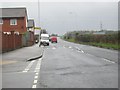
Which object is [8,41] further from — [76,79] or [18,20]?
[18,20]

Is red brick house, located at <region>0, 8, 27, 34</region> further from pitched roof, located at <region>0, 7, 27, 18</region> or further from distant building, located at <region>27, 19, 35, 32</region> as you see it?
distant building, located at <region>27, 19, 35, 32</region>

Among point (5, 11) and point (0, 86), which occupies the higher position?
point (5, 11)

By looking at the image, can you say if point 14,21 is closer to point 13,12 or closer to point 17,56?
point 13,12

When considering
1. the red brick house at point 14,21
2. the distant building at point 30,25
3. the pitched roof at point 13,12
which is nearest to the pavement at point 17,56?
the red brick house at point 14,21

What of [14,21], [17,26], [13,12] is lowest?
[17,26]

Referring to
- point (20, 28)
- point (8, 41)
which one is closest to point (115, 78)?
point (8, 41)

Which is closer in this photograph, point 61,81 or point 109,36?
point 61,81

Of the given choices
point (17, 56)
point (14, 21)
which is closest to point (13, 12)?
point (14, 21)

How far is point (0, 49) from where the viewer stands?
2966 centimetres

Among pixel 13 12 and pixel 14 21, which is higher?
pixel 13 12

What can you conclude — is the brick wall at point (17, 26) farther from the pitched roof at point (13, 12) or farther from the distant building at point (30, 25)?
the distant building at point (30, 25)

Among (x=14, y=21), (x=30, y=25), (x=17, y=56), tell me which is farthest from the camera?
(x=30, y=25)

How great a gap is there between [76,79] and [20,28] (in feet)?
221

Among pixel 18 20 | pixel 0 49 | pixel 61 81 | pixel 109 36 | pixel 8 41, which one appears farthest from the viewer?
pixel 18 20
